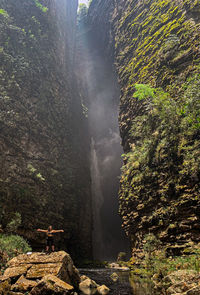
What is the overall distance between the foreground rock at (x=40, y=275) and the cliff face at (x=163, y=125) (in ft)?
17.2

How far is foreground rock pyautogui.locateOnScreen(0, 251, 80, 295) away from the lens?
5.93 meters

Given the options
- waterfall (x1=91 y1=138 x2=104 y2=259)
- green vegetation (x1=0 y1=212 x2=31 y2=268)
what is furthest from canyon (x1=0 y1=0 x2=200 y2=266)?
green vegetation (x1=0 y1=212 x2=31 y2=268)

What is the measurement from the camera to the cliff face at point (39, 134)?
665 inches

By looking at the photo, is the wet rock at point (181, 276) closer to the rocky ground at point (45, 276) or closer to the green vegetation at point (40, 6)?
the rocky ground at point (45, 276)

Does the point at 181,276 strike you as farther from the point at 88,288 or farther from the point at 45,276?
the point at 45,276

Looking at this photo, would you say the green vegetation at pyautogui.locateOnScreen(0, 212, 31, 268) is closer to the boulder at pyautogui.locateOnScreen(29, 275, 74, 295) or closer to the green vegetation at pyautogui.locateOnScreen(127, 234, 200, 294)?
the boulder at pyautogui.locateOnScreen(29, 275, 74, 295)

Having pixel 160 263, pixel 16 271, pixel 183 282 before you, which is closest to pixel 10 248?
pixel 16 271

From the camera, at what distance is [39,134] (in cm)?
2125

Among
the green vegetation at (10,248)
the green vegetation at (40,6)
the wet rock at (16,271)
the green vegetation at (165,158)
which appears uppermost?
the green vegetation at (40,6)

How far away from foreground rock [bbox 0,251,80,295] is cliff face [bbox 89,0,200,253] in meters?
5.24

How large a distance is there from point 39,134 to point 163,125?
13.5m

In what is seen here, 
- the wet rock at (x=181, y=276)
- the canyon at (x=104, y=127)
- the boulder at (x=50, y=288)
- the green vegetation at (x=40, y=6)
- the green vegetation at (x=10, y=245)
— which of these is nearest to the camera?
the wet rock at (x=181, y=276)

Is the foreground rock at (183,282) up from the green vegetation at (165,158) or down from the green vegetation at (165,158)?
down

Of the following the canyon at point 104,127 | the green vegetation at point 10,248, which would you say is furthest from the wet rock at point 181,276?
the green vegetation at point 10,248
